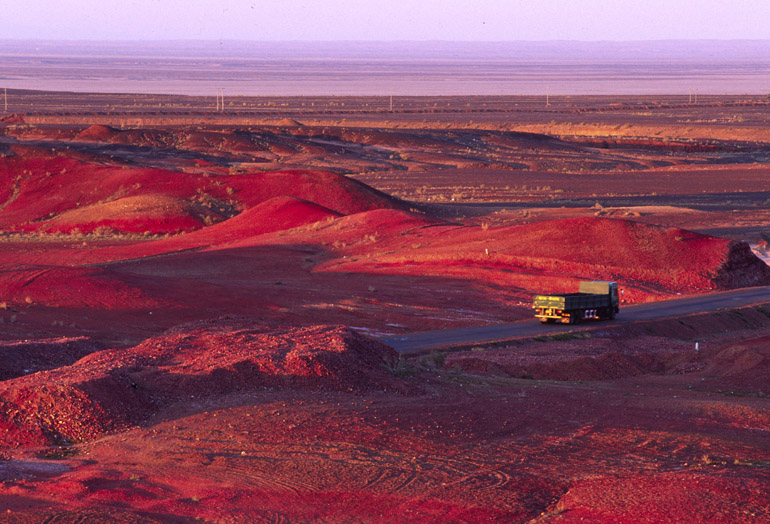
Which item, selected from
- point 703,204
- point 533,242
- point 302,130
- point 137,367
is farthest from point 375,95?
point 137,367

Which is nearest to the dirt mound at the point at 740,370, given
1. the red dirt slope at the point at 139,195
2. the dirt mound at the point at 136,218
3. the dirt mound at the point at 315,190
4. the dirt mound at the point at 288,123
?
the dirt mound at the point at 315,190

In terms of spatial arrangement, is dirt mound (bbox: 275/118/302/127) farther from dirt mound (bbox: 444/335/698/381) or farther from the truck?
dirt mound (bbox: 444/335/698/381)

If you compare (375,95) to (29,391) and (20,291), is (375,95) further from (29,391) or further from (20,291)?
(29,391)

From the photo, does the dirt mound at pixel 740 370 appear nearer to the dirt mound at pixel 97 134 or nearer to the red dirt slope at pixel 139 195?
the red dirt slope at pixel 139 195

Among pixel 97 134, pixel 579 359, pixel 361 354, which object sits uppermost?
pixel 97 134

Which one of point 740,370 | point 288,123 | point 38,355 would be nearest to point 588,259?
point 740,370

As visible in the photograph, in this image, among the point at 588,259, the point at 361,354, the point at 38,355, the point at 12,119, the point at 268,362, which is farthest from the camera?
the point at 12,119

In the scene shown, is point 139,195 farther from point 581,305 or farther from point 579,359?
point 579,359
